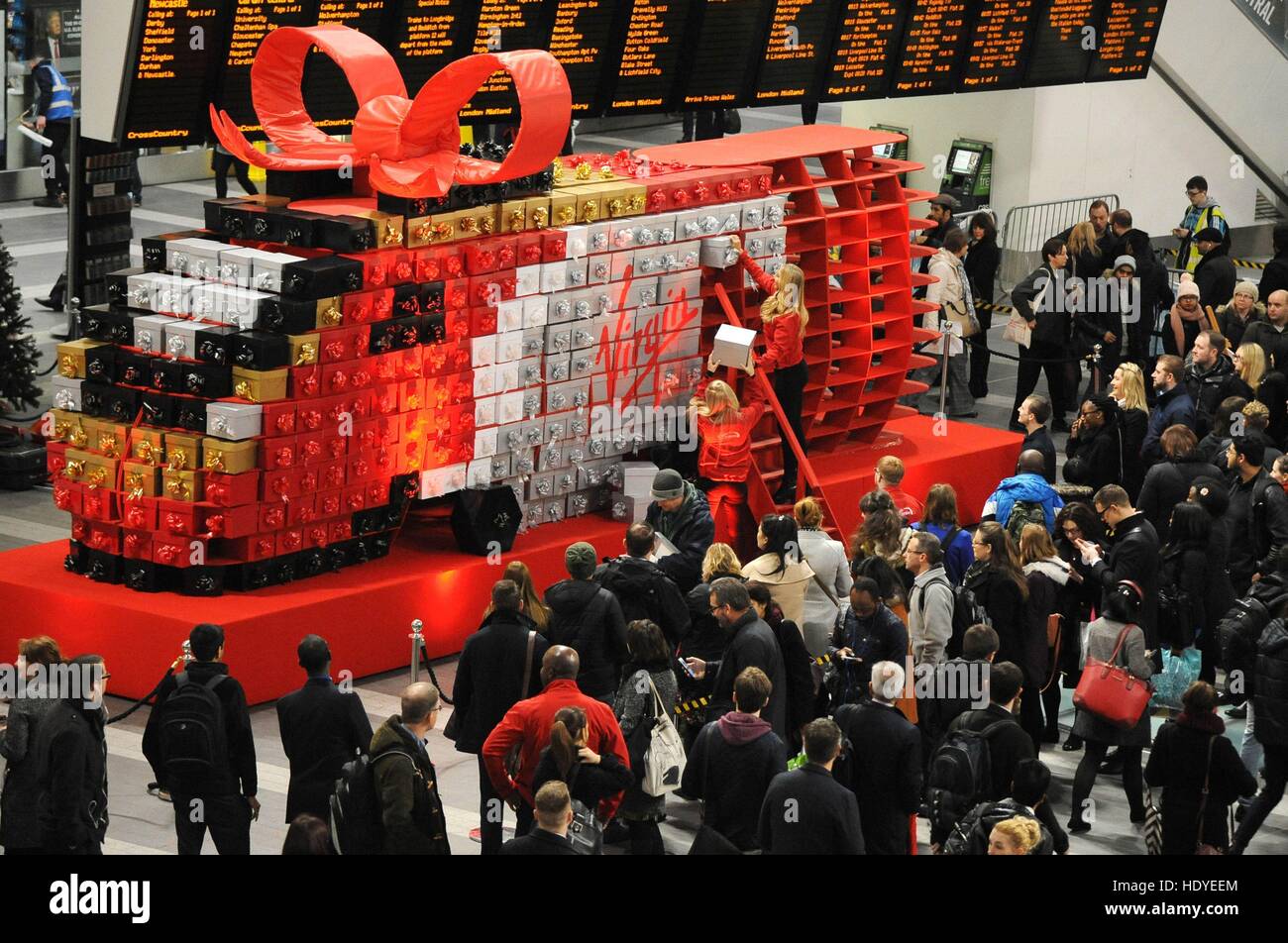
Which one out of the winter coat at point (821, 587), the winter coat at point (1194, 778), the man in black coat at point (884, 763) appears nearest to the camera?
the man in black coat at point (884, 763)

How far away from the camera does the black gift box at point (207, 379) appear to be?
1207 centimetres

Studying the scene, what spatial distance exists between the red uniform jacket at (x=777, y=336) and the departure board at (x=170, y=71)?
4.12 meters

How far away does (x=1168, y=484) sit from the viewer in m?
13.4

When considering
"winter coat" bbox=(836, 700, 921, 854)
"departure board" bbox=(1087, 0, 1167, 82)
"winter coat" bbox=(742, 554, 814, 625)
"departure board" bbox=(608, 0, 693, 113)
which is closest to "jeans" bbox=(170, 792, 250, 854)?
"winter coat" bbox=(836, 700, 921, 854)

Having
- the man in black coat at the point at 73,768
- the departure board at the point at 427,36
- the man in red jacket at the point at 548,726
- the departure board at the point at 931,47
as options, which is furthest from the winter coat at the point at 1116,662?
the departure board at the point at 931,47

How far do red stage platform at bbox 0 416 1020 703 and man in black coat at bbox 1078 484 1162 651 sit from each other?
370 centimetres

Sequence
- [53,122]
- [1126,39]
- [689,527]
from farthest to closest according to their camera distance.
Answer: [53,122]
[1126,39]
[689,527]

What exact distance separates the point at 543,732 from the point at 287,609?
3363 mm

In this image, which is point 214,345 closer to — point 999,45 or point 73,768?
point 73,768

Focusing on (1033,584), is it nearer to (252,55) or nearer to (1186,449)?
(1186,449)

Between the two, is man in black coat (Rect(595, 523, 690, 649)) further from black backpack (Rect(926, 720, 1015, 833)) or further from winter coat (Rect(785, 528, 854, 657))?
black backpack (Rect(926, 720, 1015, 833))

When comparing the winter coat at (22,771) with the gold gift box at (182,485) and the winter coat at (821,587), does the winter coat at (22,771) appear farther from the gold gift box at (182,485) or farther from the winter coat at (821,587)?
the winter coat at (821,587)

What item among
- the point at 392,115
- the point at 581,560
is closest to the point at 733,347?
the point at 392,115
